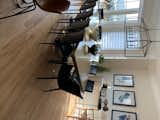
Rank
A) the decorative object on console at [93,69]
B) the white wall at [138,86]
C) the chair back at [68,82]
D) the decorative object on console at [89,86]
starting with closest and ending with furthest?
the chair back at [68,82]
the decorative object on console at [89,86]
the white wall at [138,86]
the decorative object on console at [93,69]

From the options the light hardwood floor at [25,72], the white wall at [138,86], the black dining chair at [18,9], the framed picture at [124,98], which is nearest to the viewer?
the light hardwood floor at [25,72]

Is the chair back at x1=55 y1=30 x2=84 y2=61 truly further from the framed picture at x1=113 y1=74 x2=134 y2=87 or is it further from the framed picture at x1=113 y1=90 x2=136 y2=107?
the framed picture at x1=113 y1=74 x2=134 y2=87

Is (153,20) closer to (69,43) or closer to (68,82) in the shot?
(69,43)

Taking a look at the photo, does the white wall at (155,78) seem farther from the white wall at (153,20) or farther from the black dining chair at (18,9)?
the black dining chair at (18,9)

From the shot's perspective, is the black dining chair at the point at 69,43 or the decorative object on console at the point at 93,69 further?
the decorative object on console at the point at 93,69

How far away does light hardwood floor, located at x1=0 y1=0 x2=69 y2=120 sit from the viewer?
1685 mm

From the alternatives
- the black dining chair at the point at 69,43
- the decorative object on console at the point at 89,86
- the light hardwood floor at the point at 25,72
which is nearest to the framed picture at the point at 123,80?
the decorative object on console at the point at 89,86

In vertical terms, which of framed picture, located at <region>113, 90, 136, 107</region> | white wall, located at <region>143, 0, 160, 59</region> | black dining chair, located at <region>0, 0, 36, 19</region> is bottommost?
framed picture, located at <region>113, 90, 136, 107</region>

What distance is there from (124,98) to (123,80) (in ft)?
1.50

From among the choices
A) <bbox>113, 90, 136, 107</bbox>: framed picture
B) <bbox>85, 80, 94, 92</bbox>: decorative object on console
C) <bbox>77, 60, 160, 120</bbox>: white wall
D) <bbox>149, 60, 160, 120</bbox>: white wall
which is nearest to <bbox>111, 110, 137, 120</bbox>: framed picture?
<bbox>77, 60, 160, 120</bbox>: white wall

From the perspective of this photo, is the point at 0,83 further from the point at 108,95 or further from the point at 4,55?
the point at 108,95

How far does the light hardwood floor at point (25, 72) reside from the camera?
5.53ft

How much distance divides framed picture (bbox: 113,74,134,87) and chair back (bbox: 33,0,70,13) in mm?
1868

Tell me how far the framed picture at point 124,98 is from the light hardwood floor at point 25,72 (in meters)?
1.01
